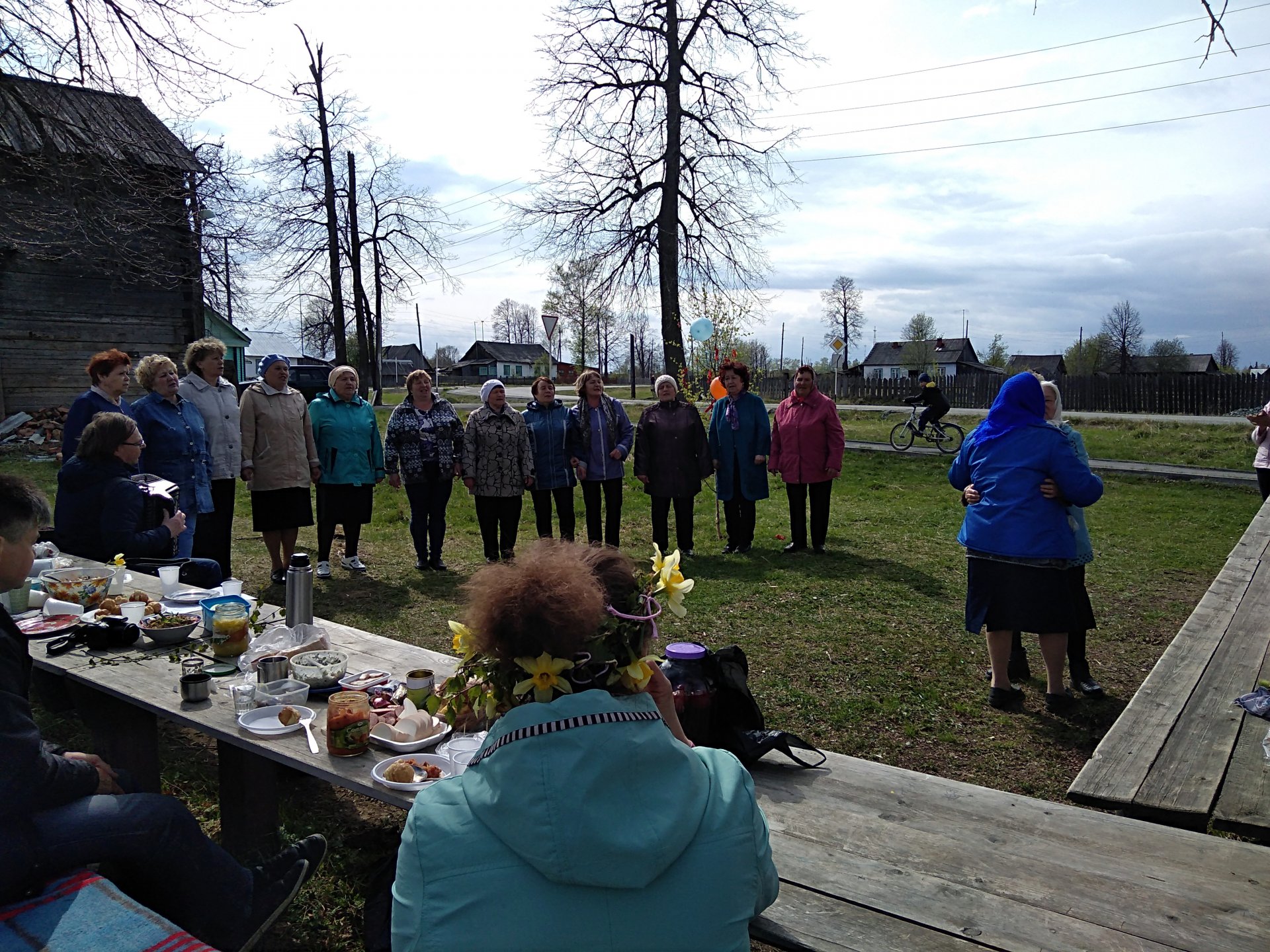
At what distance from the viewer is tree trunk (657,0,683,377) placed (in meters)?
17.7

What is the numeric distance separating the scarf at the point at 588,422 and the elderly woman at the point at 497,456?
51 centimetres

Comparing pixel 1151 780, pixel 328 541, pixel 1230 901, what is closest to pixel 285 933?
pixel 1230 901

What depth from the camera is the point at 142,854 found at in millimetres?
2162

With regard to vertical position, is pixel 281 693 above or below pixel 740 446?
below

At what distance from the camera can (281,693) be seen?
2643 millimetres

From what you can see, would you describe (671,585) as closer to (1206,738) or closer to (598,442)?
(1206,738)

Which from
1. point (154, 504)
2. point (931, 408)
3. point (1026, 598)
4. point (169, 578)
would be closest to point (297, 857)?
point (169, 578)

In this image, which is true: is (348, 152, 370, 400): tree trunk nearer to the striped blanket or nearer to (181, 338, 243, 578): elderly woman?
(181, 338, 243, 578): elderly woman

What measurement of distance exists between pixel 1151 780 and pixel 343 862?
2866 millimetres

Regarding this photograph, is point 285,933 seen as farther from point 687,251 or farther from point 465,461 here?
point 687,251

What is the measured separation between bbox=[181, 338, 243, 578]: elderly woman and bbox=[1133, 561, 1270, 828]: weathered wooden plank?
226 inches

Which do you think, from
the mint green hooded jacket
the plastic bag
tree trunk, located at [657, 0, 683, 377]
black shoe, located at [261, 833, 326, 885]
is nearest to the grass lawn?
black shoe, located at [261, 833, 326, 885]

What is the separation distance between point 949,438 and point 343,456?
13.3 m

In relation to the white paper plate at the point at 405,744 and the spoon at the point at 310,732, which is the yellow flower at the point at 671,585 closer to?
the white paper plate at the point at 405,744
